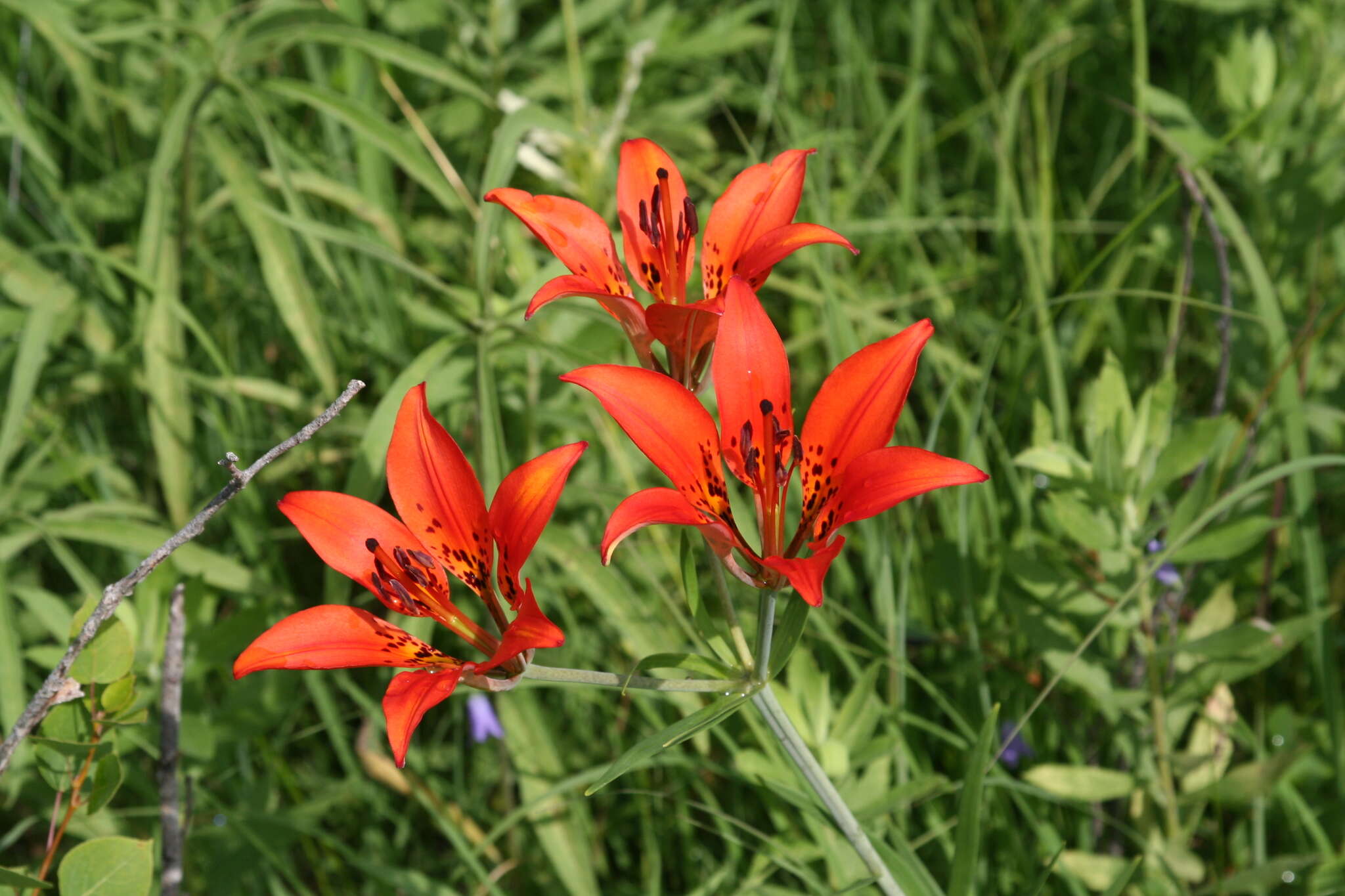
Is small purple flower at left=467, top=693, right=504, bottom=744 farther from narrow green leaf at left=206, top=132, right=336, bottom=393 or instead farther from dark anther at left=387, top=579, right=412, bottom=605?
dark anther at left=387, top=579, right=412, bottom=605

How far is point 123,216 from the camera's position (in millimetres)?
2779

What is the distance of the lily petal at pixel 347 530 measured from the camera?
121cm

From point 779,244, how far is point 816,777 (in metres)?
0.58

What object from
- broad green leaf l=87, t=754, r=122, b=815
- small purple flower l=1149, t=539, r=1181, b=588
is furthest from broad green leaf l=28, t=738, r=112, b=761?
small purple flower l=1149, t=539, r=1181, b=588

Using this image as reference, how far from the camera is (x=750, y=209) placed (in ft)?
4.48

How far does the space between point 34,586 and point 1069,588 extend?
6.62 ft

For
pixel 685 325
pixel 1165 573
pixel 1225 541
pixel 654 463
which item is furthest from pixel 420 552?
pixel 1165 573

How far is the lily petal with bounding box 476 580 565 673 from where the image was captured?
3.40ft

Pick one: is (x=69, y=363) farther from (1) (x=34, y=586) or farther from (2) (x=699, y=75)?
(2) (x=699, y=75)

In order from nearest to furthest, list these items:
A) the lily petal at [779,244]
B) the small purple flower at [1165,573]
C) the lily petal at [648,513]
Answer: the lily petal at [648,513] → the lily petal at [779,244] → the small purple flower at [1165,573]

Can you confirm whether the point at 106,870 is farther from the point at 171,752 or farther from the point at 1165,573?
the point at 1165,573

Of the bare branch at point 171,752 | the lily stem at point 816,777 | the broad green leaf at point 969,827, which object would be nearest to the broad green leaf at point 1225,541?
the broad green leaf at point 969,827

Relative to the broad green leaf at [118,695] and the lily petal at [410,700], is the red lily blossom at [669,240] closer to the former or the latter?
the lily petal at [410,700]

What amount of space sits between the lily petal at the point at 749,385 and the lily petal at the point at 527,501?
169mm
